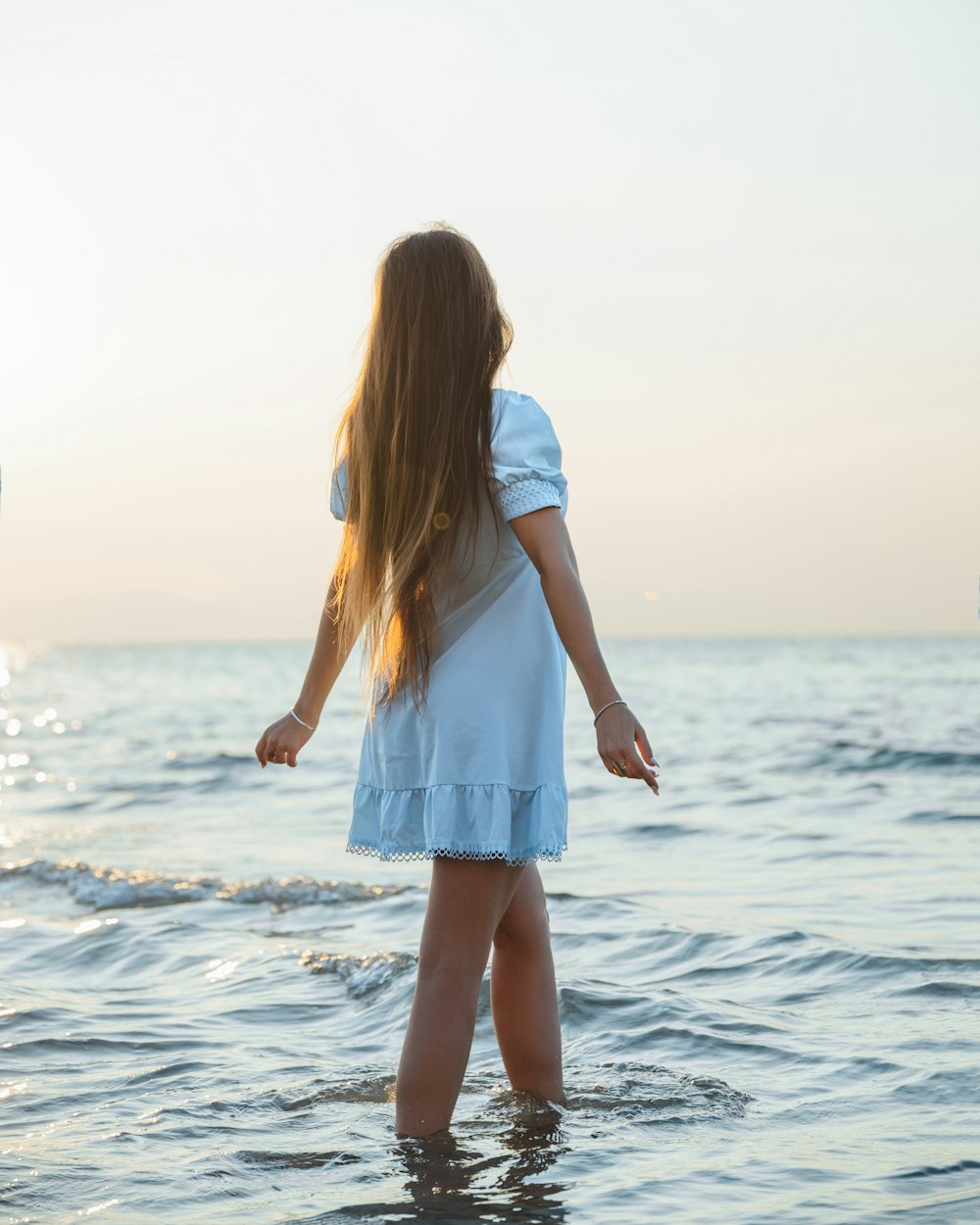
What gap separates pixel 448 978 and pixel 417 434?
3.84ft

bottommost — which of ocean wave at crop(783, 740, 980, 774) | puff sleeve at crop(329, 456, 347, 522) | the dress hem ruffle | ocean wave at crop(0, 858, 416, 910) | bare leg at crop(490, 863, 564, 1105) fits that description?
ocean wave at crop(0, 858, 416, 910)

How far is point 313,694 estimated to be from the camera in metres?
3.00

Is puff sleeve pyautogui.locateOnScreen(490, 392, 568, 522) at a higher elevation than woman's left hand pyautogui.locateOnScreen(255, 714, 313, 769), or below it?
higher

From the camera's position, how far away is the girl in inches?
105

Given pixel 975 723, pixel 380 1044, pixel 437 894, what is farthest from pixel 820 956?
pixel 975 723

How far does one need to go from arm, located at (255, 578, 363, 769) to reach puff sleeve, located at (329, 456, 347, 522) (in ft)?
0.53

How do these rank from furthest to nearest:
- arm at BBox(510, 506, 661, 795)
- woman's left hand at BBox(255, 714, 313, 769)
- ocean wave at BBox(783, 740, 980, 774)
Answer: ocean wave at BBox(783, 740, 980, 774) < woman's left hand at BBox(255, 714, 313, 769) < arm at BBox(510, 506, 661, 795)

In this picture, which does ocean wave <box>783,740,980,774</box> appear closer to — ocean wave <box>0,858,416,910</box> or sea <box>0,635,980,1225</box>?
sea <box>0,635,980,1225</box>

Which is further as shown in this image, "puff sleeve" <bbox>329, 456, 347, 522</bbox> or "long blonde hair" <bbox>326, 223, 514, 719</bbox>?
"puff sleeve" <bbox>329, 456, 347, 522</bbox>

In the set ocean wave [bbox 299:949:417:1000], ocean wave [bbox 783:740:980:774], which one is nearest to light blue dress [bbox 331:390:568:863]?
ocean wave [bbox 299:949:417:1000]

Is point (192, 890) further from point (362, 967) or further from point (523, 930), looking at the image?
point (523, 930)

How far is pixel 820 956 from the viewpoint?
4.97 meters

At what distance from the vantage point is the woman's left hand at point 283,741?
2957 mm

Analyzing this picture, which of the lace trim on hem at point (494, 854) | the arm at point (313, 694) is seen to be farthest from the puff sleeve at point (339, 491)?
the lace trim on hem at point (494, 854)
